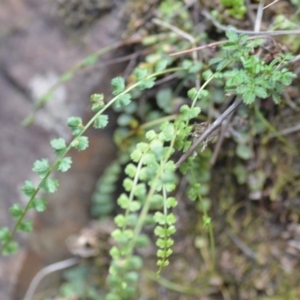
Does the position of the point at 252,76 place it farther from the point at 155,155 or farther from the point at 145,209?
the point at 145,209

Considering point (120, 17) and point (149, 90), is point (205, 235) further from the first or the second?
point (120, 17)

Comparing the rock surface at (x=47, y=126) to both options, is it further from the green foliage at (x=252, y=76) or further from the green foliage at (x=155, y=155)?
the green foliage at (x=252, y=76)

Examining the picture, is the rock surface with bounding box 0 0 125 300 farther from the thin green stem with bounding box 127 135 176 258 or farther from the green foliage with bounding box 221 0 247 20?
the thin green stem with bounding box 127 135 176 258

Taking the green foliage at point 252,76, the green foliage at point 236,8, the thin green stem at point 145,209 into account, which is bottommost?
the thin green stem at point 145,209

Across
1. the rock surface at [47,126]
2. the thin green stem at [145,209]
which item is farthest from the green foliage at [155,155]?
the rock surface at [47,126]

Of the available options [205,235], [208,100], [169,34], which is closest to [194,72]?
[208,100]

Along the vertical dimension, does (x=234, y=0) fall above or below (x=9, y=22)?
below

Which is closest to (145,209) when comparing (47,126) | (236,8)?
(236,8)

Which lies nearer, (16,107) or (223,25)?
(223,25)
